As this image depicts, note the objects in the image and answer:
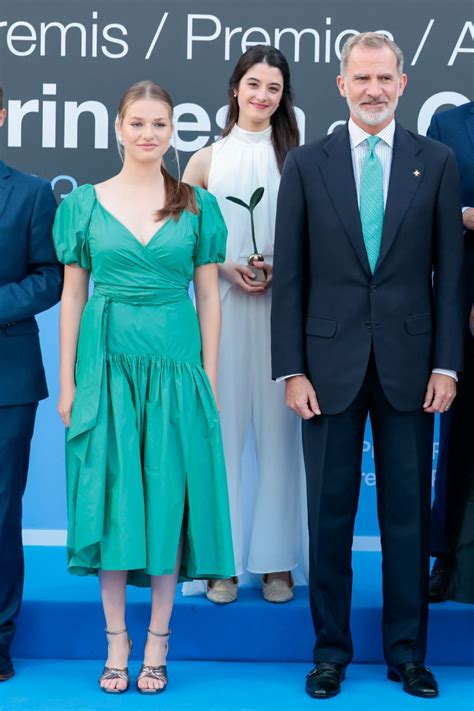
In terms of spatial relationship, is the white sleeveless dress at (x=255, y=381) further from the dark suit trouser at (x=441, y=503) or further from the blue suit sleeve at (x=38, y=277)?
the blue suit sleeve at (x=38, y=277)

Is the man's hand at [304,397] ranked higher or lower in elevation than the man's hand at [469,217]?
lower

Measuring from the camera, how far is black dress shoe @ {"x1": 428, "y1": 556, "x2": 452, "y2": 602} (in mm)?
3562

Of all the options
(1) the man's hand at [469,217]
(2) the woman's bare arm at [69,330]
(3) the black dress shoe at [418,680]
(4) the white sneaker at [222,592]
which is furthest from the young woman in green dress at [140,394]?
(1) the man's hand at [469,217]

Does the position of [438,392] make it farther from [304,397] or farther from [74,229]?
[74,229]

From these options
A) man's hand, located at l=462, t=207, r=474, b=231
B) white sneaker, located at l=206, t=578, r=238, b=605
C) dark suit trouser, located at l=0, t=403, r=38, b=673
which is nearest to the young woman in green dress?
dark suit trouser, located at l=0, t=403, r=38, b=673

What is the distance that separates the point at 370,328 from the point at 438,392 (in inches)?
10.3

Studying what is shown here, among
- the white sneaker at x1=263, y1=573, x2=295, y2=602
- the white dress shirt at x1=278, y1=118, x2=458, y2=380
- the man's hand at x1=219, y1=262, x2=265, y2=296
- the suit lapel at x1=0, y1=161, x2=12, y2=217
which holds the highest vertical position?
the white dress shirt at x1=278, y1=118, x2=458, y2=380

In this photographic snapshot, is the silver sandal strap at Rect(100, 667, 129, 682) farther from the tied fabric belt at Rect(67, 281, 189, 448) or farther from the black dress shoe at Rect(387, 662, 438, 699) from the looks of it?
the black dress shoe at Rect(387, 662, 438, 699)

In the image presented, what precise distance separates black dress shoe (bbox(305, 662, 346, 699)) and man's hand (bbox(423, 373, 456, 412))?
796mm

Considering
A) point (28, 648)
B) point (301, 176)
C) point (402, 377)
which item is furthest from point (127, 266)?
point (28, 648)

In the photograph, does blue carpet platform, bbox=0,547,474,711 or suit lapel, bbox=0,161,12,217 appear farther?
blue carpet platform, bbox=0,547,474,711

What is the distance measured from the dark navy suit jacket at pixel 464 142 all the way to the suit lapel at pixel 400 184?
281 mm

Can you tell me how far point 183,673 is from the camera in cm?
339

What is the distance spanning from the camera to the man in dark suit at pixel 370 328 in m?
3.07
